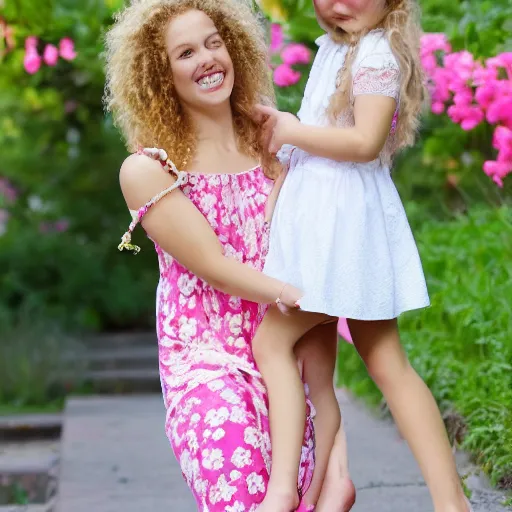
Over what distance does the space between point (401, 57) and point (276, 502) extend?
1.10 meters

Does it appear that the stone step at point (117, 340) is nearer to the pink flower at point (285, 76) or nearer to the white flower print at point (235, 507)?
the pink flower at point (285, 76)

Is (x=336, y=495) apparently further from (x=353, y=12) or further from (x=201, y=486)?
(x=353, y=12)

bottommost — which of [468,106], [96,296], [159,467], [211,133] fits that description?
[96,296]

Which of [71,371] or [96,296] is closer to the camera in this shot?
[71,371]

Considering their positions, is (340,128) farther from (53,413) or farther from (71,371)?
(71,371)

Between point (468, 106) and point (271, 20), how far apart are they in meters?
1.68

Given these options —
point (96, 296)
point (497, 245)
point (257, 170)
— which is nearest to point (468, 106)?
point (497, 245)

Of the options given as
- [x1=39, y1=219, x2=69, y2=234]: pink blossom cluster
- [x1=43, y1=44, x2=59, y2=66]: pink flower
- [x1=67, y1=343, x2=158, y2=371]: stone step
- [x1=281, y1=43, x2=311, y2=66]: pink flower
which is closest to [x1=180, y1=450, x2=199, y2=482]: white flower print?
[x1=281, y1=43, x2=311, y2=66]: pink flower

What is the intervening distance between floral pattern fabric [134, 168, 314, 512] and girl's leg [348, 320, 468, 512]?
226 millimetres

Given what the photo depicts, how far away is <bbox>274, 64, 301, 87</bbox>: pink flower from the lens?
6887 mm

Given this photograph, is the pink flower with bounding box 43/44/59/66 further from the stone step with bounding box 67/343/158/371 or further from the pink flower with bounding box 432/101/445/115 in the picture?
the pink flower with bounding box 432/101/445/115

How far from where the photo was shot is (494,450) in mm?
4637

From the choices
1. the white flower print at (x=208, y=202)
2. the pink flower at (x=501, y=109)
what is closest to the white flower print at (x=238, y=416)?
the white flower print at (x=208, y=202)

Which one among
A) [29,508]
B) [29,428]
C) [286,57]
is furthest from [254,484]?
[29,428]
